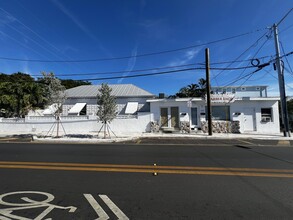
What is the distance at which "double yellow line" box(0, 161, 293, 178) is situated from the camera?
20.0 ft

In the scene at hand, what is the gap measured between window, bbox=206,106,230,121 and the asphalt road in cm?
1386

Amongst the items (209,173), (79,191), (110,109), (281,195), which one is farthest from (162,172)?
(110,109)

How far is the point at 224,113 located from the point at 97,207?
1940cm

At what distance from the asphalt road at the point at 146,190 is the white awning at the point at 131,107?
50.6ft

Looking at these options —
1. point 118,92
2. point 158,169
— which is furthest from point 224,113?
point 158,169

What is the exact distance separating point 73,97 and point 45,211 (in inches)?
893

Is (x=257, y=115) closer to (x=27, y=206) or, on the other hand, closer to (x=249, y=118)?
(x=249, y=118)

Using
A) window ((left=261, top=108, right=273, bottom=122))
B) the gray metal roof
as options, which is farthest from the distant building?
window ((left=261, top=108, right=273, bottom=122))

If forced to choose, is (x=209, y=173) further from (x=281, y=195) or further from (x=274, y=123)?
(x=274, y=123)

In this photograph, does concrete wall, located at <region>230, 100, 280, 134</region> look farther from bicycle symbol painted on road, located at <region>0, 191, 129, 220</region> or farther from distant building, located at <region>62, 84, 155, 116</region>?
bicycle symbol painted on road, located at <region>0, 191, 129, 220</region>

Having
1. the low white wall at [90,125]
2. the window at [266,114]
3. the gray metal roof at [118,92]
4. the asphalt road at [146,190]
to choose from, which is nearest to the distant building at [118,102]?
the gray metal roof at [118,92]

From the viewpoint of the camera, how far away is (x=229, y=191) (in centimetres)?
464

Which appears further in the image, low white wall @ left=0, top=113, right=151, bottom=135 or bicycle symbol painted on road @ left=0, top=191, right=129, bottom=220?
low white wall @ left=0, top=113, right=151, bottom=135

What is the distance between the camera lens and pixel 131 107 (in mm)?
23516
